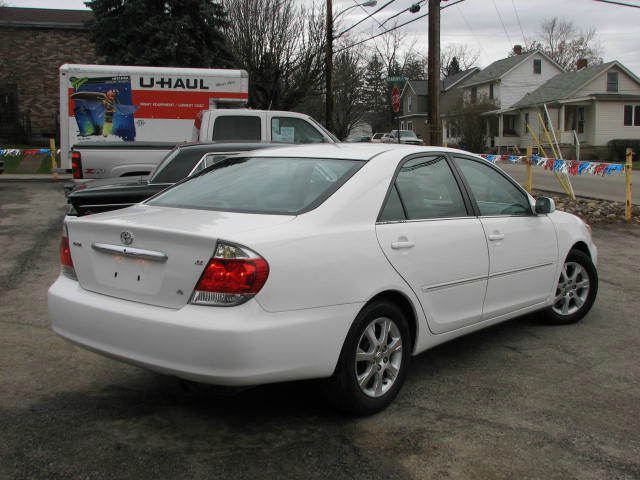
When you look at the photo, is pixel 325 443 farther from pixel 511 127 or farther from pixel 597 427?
pixel 511 127

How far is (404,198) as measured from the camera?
14.1 feet

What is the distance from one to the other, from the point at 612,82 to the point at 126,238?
158 ft

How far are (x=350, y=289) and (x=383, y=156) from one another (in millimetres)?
1093

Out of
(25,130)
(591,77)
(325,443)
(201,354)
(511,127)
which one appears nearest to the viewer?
(201,354)

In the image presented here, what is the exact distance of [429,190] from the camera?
14.9 feet

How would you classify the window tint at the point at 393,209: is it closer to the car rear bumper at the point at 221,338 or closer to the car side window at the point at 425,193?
the car side window at the point at 425,193

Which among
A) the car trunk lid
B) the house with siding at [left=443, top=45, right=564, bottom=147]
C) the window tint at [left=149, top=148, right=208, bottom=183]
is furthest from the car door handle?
the house with siding at [left=443, top=45, right=564, bottom=147]

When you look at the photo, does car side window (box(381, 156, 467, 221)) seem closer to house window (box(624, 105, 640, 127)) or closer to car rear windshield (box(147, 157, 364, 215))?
car rear windshield (box(147, 157, 364, 215))

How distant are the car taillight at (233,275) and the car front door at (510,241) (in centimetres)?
203

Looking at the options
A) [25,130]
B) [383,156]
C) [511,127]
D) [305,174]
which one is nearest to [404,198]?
[383,156]

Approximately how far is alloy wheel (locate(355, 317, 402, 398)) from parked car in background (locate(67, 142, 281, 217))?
4051 millimetres

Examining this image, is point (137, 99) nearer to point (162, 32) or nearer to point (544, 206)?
point (162, 32)

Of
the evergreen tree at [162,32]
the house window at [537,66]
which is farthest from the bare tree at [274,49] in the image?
the house window at [537,66]

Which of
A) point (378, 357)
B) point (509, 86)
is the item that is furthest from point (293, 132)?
point (509, 86)
